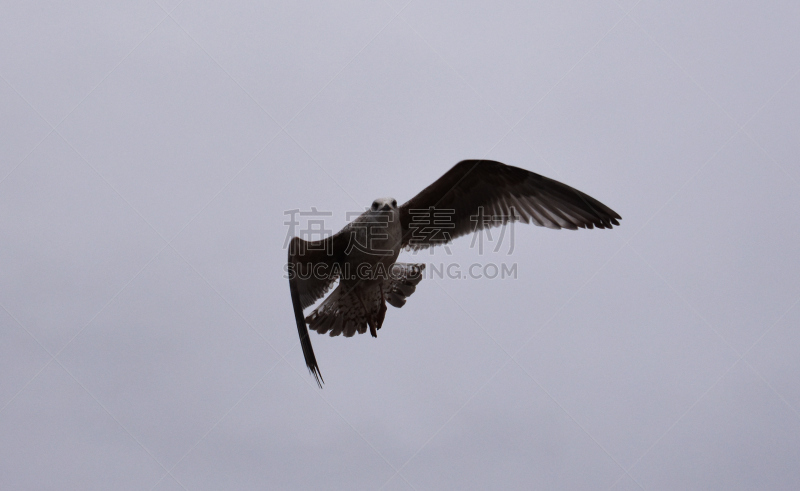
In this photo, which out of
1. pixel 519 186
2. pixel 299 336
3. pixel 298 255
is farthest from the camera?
→ pixel 519 186

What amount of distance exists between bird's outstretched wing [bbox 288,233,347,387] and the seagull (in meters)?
0.01

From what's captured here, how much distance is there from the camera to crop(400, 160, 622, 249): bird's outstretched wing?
6430 mm

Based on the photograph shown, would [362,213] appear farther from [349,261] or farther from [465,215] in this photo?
[465,215]

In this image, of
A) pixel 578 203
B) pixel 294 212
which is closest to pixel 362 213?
pixel 294 212

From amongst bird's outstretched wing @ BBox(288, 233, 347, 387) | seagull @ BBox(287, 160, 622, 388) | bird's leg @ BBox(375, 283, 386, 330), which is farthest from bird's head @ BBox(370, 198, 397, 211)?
bird's leg @ BBox(375, 283, 386, 330)

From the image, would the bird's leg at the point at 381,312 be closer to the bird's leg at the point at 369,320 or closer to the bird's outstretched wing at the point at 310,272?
the bird's leg at the point at 369,320

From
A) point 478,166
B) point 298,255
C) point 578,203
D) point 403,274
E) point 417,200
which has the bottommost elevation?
point 298,255

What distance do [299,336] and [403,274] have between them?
1664 millimetres

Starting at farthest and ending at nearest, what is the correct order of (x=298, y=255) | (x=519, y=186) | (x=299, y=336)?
(x=519, y=186) → (x=298, y=255) → (x=299, y=336)

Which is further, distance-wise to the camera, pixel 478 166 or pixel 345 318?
pixel 345 318

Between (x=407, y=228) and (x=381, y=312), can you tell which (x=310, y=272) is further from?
(x=407, y=228)

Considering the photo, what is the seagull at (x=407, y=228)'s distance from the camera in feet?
20.3

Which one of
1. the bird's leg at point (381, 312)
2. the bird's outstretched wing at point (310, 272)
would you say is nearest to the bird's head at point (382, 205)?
the bird's outstretched wing at point (310, 272)

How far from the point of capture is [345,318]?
6.88 m
